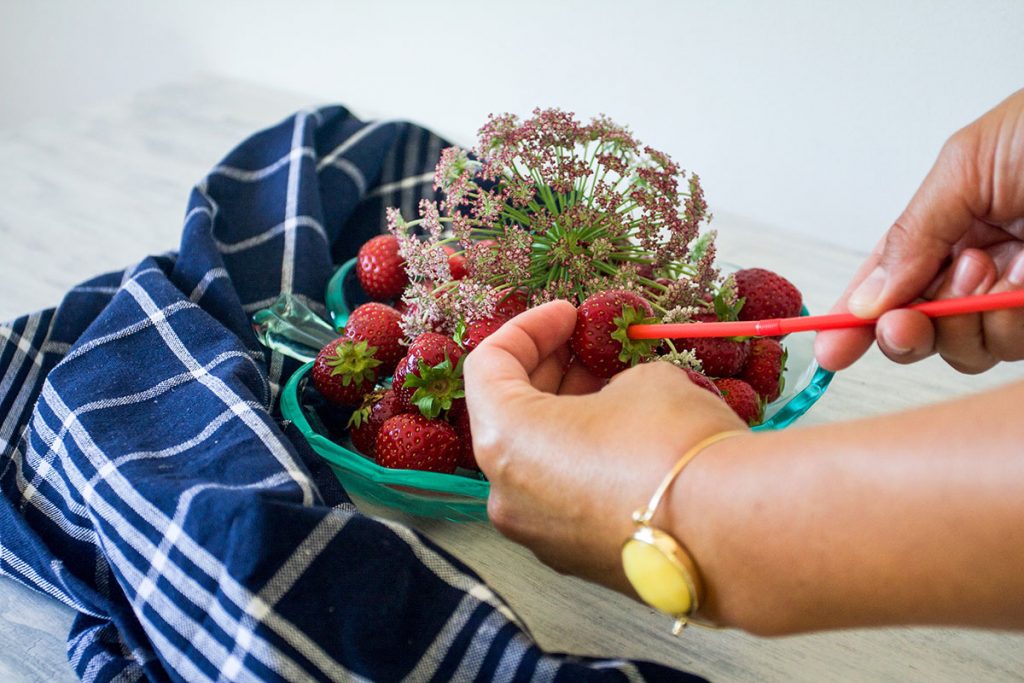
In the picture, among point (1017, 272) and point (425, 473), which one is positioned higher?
point (1017, 272)

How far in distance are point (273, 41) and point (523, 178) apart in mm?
1248

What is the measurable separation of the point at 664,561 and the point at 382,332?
36 centimetres

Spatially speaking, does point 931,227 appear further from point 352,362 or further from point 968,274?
point 352,362

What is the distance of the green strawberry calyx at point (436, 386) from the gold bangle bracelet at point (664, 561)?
226mm

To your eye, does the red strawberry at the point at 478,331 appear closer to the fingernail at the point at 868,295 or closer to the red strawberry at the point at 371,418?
the red strawberry at the point at 371,418

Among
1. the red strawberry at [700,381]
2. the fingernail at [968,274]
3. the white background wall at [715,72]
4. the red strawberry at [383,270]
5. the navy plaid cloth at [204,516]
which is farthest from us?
the white background wall at [715,72]

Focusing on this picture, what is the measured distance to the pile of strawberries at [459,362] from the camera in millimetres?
661

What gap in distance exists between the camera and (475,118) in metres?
1.70

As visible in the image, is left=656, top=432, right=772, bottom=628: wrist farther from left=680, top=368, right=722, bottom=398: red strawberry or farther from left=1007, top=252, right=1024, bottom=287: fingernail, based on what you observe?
left=1007, top=252, right=1024, bottom=287: fingernail

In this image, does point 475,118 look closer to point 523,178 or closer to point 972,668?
point 523,178

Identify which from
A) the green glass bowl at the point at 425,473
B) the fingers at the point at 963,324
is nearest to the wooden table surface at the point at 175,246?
the green glass bowl at the point at 425,473

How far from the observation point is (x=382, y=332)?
2.50 feet

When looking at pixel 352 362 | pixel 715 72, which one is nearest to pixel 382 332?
pixel 352 362

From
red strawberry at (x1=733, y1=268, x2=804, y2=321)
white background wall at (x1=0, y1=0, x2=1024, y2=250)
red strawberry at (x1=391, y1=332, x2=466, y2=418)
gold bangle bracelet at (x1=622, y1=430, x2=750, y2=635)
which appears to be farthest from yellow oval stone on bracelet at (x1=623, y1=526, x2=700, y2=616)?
white background wall at (x1=0, y1=0, x2=1024, y2=250)
